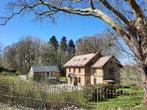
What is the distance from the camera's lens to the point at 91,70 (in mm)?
56781

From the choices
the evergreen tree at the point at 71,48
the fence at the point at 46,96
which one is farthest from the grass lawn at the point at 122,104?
the evergreen tree at the point at 71,48

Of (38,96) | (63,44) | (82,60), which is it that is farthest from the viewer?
(63,44)

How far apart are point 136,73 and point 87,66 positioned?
1847 inches

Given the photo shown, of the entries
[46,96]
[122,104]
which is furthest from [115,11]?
[122,104]

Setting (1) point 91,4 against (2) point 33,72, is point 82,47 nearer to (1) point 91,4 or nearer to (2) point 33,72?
(2) point 33,72

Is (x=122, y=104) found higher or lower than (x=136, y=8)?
lower

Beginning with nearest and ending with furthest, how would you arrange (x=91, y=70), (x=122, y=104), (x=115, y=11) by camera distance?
(x=115, y=11), (x=122, y=104), (x=91, y=70)

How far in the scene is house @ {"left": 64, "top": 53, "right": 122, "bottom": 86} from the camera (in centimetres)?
5284

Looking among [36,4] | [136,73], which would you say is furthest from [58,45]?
[136,73]

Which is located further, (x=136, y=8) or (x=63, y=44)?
(x=63, y=44)

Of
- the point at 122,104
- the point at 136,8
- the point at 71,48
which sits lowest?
the point at 122,104

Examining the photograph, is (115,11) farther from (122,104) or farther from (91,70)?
(91,70)

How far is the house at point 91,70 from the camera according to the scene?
173ft

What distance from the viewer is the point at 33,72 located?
72.2m
